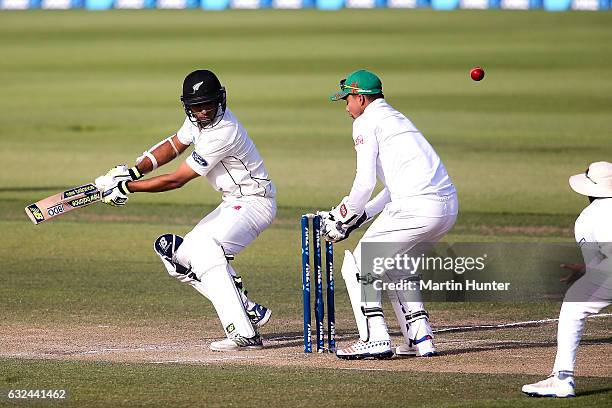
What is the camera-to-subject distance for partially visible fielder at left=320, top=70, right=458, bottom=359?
28.0 ft

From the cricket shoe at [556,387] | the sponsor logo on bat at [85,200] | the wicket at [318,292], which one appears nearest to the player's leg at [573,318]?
the cricket shoe at [556,387]

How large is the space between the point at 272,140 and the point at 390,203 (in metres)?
17.3

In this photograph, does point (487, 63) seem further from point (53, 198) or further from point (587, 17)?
point (53, 198)

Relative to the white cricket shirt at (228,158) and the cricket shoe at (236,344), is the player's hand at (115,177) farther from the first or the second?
the cricket shoe at (236,344)

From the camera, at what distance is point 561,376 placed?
24.1ft

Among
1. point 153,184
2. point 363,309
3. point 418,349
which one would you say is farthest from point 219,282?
point 418,349

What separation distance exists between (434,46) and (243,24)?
32.1ft

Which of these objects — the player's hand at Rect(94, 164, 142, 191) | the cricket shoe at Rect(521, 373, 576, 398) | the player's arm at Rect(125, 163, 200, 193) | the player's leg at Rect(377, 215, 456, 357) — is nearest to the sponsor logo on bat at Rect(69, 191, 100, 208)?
the player's hand at Rect(94, 164, 142, 191)

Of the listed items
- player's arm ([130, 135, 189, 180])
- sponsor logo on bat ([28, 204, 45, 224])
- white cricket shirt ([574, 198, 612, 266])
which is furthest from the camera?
player's arm ([130, 135, 189, 180])

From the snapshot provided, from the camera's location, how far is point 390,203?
8711 millimetres

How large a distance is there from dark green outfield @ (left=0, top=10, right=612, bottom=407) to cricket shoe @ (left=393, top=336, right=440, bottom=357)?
609mm

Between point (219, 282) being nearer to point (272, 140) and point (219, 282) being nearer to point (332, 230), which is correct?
point (332, 230)

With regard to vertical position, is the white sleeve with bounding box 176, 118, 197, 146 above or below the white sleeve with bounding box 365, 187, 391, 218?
above

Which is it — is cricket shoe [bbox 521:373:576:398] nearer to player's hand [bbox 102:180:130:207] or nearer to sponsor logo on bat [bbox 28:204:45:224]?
player's hand [bbox 102:180:130:207]
